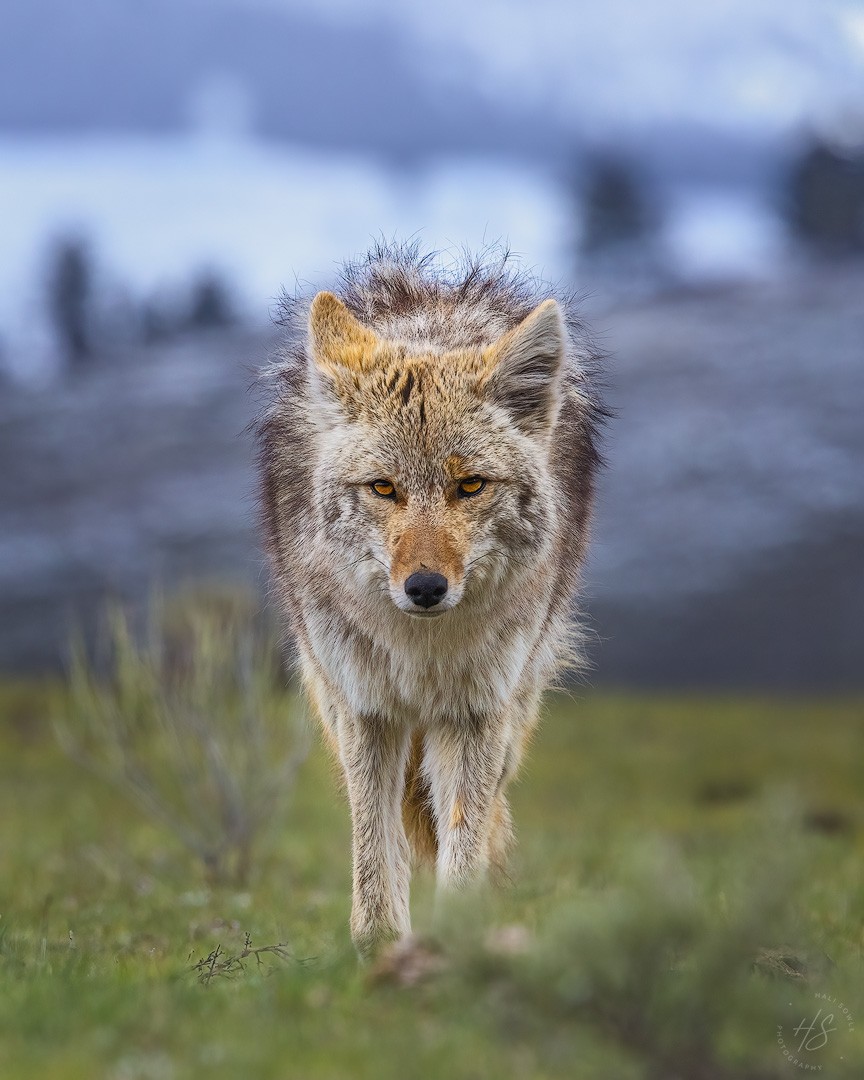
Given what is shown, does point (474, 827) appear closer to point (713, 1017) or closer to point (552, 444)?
point (552, 444)

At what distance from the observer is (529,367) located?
5.64 m

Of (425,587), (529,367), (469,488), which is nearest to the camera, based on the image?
(425,587)

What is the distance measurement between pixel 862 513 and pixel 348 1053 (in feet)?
109

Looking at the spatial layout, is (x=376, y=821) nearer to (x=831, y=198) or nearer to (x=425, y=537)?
(x=425, y=537)

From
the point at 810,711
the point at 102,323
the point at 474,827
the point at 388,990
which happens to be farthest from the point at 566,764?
the point at 102,323

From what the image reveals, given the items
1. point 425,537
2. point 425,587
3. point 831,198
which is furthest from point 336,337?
point 831,198

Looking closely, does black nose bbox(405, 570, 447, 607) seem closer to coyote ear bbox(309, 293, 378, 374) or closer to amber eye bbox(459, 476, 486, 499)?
amber eye bbox(459, 476, 486, 499)

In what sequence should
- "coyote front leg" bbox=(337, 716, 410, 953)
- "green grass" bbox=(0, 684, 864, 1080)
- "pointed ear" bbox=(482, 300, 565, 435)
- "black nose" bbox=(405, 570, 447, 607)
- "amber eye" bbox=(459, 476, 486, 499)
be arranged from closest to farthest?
1. "green grass" bbox=(0, 684, 864, 1080)
2. "black nose" bbox=(405, 570, 447, 607)
3. "amber eye" bbox=(459, 476, 486, 499)
4. "pointed ear" bbox=(482, 300, 565, 435)
5. "coyote front leg" bbox=(337, 716, 410, 953)

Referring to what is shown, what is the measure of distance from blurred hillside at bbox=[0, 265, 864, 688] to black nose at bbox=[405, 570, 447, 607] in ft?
66.4

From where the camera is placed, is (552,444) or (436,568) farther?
(552,444)

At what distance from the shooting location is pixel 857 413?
1524 inches

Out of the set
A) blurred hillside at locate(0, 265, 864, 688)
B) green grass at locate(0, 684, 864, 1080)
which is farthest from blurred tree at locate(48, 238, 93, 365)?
green grass at locate(0, 684, 864, 1080)

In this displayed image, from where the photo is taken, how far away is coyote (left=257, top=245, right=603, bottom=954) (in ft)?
17.3

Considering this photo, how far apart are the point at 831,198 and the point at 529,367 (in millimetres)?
47320
